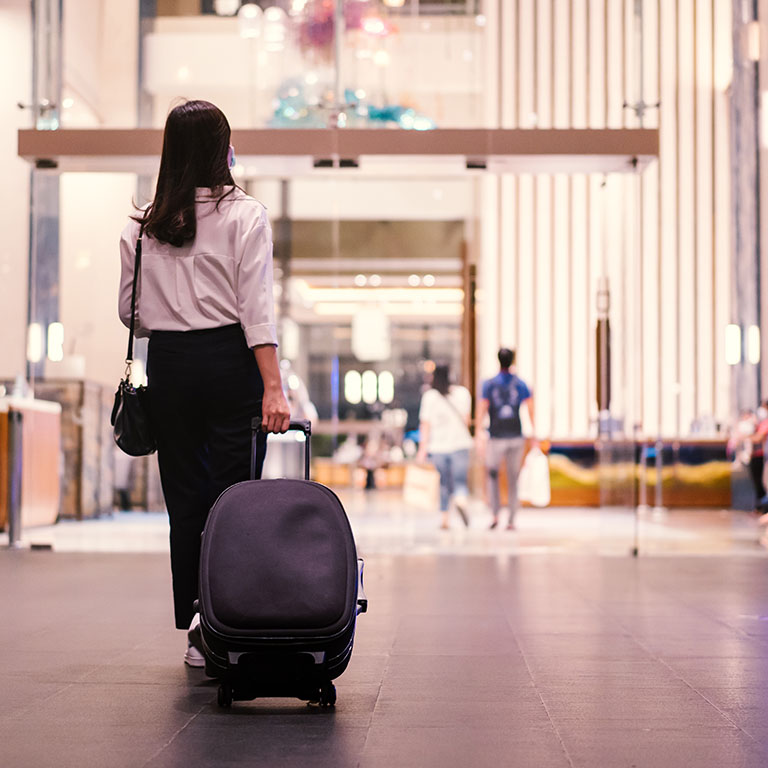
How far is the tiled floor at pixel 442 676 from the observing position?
2555 millimetres

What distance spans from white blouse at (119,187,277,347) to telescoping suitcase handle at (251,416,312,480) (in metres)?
0.22

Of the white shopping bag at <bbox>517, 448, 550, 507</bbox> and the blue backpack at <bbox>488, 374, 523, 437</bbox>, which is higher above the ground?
the blue backpack at <bbox>488, 374, 523, 437</bbox>

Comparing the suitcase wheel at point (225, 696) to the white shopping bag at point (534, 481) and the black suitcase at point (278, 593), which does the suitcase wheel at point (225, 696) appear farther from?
the white shopping bag at point (534, 481)

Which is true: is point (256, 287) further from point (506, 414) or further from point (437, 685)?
point (506, 414)

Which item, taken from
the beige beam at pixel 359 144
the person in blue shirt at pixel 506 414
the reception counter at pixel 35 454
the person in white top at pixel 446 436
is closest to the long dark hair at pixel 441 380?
the person in white top at pixel 446 436

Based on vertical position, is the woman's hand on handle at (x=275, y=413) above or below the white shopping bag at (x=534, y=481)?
above

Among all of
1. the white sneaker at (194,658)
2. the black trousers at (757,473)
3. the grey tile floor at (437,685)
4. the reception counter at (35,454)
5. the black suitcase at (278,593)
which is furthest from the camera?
the black trousers at (757,473)

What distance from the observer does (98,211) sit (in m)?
9.09

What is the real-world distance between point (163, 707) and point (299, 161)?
5587 mm

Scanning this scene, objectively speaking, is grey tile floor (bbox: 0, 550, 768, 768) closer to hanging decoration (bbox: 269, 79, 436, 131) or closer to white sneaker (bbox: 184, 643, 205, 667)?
white sneaker (bbox: 184, 643, 205, 667)

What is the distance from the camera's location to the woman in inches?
129

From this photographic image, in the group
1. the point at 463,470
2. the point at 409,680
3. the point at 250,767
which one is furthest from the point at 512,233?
the point at 250,767

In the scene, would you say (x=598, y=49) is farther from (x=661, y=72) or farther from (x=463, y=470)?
(x=463, y=470)

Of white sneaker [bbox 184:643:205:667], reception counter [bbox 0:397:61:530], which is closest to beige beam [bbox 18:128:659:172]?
reception counter [bbox 0:397:61:530]
